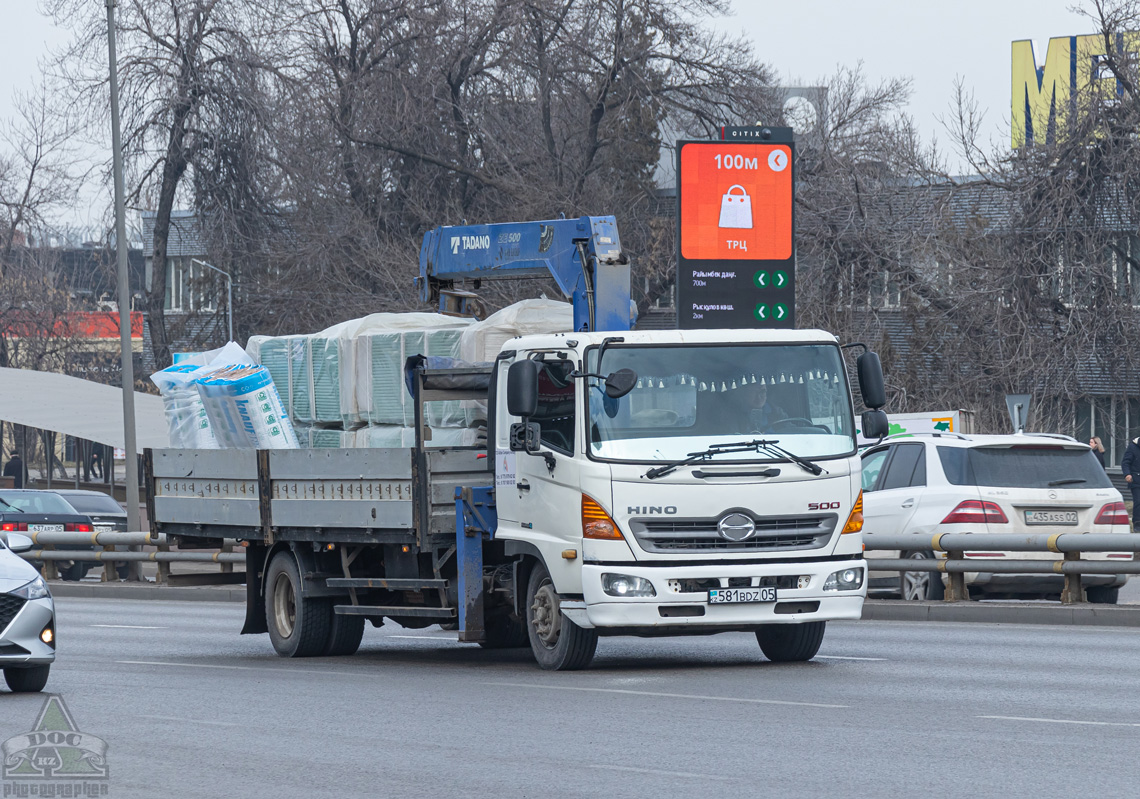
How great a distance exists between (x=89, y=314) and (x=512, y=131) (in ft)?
113

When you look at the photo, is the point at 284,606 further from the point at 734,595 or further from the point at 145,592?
the point at 145,592

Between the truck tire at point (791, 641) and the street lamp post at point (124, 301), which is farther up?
the street lamp post at point (124, 301)

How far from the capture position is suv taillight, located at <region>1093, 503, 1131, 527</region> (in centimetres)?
1669

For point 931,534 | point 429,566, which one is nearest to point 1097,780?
point 429,566

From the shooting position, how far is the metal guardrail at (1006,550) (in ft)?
52.2

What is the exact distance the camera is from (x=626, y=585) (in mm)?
11422

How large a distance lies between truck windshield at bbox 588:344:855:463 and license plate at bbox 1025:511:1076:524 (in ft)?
17.6

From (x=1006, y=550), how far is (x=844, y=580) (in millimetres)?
5052

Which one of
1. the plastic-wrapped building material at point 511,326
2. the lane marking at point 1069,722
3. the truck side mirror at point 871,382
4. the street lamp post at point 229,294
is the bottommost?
the lane marking at point 1069,722

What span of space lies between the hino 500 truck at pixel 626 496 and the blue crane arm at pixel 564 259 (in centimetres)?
133

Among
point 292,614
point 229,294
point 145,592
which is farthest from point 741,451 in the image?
point 229,294

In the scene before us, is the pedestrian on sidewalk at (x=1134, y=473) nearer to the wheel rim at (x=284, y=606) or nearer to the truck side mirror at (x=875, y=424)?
the truck side mirror at (x=875, y=424)

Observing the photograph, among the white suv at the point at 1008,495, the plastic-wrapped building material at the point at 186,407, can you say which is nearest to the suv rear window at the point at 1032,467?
the white suv at the point at 1008,495

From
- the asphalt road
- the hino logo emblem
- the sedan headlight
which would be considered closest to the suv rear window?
the asphalt road
